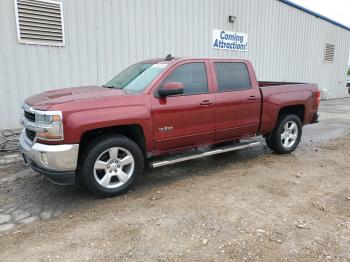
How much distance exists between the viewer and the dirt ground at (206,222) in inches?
122

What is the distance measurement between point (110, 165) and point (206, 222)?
147 centimetres

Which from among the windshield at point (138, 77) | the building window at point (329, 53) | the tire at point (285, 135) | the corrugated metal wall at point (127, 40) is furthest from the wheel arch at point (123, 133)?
the building window at point (329, 53)

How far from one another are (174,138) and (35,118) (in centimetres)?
192

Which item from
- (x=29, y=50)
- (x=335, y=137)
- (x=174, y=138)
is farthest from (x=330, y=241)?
(x=29, y=50)

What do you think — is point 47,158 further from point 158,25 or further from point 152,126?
point 158,25

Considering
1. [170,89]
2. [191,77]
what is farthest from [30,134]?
[191,77]

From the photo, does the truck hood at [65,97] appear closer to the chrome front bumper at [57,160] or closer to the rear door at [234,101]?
the chrome front bumper at [57,160]

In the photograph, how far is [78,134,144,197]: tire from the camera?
4.11m

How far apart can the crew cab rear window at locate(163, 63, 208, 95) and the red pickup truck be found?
16mm

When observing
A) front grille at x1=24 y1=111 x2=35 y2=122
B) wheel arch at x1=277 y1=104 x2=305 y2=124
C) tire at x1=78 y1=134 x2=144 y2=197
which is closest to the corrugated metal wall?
front grille at x1=24 y1=111 x2=35 y2=122

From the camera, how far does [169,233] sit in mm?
3445

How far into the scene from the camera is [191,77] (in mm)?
5098

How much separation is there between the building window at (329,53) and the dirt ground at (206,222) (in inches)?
565

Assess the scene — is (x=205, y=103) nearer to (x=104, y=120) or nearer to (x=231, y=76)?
(x=231, y=76)
